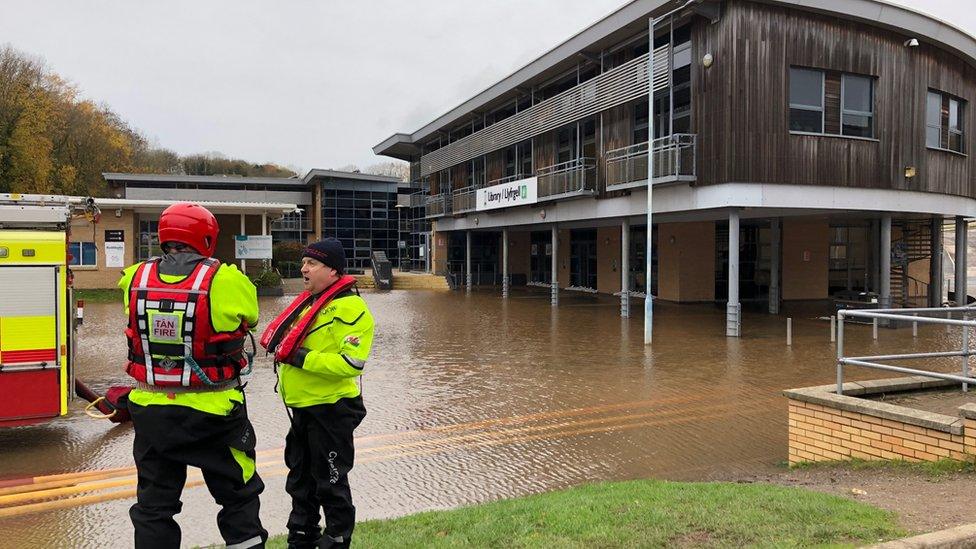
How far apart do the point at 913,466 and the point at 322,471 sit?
4564 millimetres

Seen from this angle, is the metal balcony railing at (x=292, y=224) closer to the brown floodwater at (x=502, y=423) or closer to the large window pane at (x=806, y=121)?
the brown floodwater at (x=502, y=423)

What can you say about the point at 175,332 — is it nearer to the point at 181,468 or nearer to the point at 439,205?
the point at 181,468

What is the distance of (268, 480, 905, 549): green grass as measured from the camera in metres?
3.91

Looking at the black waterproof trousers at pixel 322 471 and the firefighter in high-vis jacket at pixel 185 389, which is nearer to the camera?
the firefighter in high-vis jacket at pixel 185 389

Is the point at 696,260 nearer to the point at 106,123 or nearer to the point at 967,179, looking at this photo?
the point at 967,179

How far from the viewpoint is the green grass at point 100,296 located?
25.8 metres

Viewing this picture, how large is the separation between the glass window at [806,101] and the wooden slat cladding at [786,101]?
26 centimetres

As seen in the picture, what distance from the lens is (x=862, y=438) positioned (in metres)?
5.76

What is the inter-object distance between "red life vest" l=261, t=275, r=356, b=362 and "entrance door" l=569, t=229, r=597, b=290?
28.7m

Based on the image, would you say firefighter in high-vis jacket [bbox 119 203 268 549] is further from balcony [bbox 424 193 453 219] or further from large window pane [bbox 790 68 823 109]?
balcony [bbox 424 193 453 219]

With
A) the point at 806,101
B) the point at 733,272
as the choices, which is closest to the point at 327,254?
the point at 733,272

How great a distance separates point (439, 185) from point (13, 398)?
31838mm

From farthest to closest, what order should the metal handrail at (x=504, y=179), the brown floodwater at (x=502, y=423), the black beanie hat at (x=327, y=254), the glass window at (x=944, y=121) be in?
the metal handrail at (x=504, y=179), the glass window at (x=944, y=121), the brown floodwater at (x=502, y=423), the black beanie hat at (x=327, y=254)

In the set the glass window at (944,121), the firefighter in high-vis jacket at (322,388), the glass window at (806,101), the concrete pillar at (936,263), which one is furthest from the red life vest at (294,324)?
the concrete pillar at (936,263)
